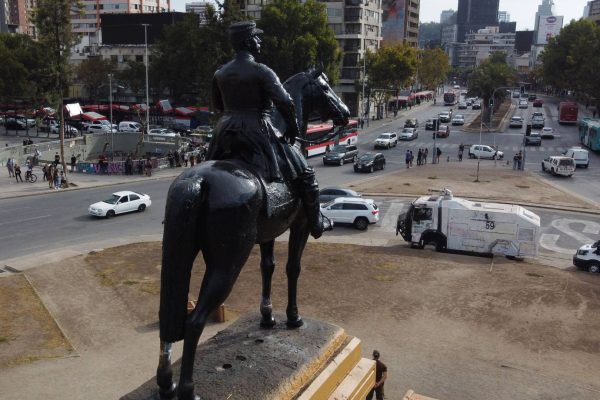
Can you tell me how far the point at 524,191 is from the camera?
35.5 m

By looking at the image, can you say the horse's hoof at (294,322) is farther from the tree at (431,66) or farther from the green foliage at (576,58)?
the tree at (431,66)

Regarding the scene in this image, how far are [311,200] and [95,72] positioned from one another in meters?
80.2

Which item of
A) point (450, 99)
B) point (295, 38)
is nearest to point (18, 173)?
point (295, 38)

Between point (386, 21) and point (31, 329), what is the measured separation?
11802 cm

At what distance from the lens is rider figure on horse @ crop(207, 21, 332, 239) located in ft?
26.0

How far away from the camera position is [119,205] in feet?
91.7

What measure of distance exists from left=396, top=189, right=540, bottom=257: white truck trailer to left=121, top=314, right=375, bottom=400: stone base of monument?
13526 millimetres

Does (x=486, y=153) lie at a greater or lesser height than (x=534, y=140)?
lesser

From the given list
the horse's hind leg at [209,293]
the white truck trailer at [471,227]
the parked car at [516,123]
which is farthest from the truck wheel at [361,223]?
the parked car at [516,123]

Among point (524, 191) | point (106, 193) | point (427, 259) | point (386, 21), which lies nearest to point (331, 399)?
point (427, 259)

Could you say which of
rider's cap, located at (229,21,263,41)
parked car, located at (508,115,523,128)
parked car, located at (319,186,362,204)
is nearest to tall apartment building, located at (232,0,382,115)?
parked car, located at (508,115,523,128)

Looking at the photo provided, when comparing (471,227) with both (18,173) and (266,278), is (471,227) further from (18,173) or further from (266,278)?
(18,173)

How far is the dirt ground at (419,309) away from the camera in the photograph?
1289cm

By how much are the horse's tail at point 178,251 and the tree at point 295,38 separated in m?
49.2
